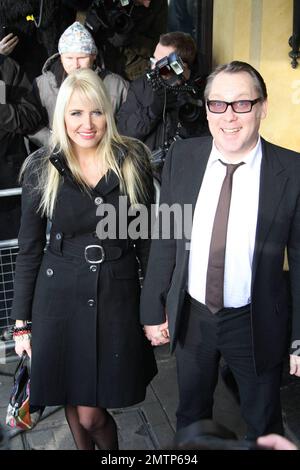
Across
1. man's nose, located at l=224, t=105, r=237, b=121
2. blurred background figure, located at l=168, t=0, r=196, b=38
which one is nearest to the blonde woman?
man's nose, located at l=224, t=105, r=237, b=121

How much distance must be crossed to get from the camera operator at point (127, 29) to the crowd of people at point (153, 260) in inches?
86.4

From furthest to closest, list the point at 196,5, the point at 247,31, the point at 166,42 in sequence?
the point at 196,5 < the point at 247,31 < the point at 166,42

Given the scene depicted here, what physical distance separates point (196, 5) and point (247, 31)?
686mm

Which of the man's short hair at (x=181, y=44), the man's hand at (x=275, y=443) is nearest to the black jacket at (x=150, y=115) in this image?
the man's short hair at (x=181, y=44)

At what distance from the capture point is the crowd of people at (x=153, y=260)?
2395 mm

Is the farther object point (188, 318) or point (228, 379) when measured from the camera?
point (228, 379)

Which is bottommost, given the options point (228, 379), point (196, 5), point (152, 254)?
point (228, 379)

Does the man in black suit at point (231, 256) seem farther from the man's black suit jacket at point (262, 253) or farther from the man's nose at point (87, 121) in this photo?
the man's nose at point (87, 121)

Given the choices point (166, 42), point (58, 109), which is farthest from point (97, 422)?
point (166, 42)

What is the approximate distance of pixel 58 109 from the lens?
2.62 meters

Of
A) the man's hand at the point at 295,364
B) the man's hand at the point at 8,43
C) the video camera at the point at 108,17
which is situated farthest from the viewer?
the video camera at the point at 108,17

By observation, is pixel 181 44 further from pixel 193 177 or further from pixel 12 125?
pixel 193 177

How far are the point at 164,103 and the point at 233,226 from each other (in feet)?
5.91

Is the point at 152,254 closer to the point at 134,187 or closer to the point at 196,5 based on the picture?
the point at 134,187
